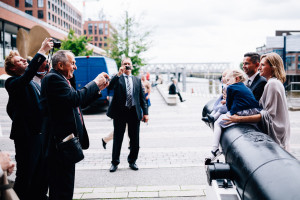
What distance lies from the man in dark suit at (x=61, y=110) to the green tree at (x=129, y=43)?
762 inches

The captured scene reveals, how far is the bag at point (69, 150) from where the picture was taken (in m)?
2.61

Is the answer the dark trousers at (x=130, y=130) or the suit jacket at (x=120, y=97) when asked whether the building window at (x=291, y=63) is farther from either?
the dark trousers at (x=130, y=130)

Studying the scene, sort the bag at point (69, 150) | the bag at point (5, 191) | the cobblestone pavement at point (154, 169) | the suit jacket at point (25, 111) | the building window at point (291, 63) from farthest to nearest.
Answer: the building window at point (291, 63), the cobblestone pavement at point (154, 169), the suit jacket at point (25, 111), the bag at point (69, 150), the bag at point (5, 191)

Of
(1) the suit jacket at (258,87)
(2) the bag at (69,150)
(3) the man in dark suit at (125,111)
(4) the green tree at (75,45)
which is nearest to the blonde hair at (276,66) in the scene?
(1) the suit jacket at (258,87)

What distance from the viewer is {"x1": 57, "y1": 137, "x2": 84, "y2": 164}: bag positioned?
2.61 meters

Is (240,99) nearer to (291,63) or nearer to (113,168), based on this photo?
(113,168)

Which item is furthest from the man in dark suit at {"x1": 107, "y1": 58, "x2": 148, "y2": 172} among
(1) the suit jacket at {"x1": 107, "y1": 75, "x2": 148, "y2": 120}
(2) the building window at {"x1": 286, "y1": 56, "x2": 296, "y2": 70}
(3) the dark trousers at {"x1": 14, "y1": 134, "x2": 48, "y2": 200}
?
(2) the building window at {"x1": 286, "y1": 56, "x2": 296, "y2": 70}

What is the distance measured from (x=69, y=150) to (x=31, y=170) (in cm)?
90

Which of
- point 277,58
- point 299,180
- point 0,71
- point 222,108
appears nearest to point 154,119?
point 222,108

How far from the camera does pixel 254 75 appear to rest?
3.49 m

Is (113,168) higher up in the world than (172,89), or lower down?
lower down

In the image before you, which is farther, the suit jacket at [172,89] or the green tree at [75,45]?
the green tree at [75,45]

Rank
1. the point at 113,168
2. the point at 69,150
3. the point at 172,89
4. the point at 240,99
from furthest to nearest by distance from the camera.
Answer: the point at 172,89
the point at 113,168
the point at 240,99
the point at 69,150

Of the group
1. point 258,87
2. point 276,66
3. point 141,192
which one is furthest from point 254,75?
point 141,192
